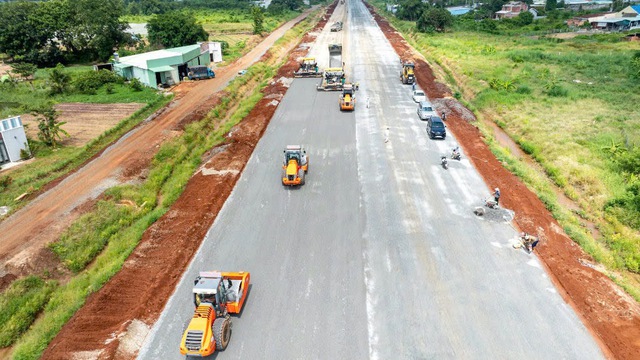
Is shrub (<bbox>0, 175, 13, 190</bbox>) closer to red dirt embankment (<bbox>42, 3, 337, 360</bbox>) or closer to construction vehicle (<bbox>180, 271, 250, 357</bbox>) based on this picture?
red dirt embankment (<bbox>42, 3, 337, 360</bbox>)

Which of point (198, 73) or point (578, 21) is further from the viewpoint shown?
point (578, 21)

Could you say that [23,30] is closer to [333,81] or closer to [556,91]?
[333,81]

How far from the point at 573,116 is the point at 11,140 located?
51404 mm

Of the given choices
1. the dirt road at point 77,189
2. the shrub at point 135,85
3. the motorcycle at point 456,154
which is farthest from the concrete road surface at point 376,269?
the shrub at point 135,85

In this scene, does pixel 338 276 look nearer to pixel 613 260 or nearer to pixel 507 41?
pixel 613 260

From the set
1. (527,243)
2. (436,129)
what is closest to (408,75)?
(436,129)

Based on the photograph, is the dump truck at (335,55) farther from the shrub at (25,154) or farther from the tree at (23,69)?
the tree at (23,69)

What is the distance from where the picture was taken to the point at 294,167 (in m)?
27.9

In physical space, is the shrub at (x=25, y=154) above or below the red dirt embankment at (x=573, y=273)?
above

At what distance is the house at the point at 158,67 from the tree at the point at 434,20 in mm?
60072

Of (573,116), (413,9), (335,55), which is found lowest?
(573,116)

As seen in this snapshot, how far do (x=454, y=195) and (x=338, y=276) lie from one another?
1121 centimetres

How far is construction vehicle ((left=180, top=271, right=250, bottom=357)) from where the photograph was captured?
15.1 meters

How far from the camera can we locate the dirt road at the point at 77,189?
22.8 m
